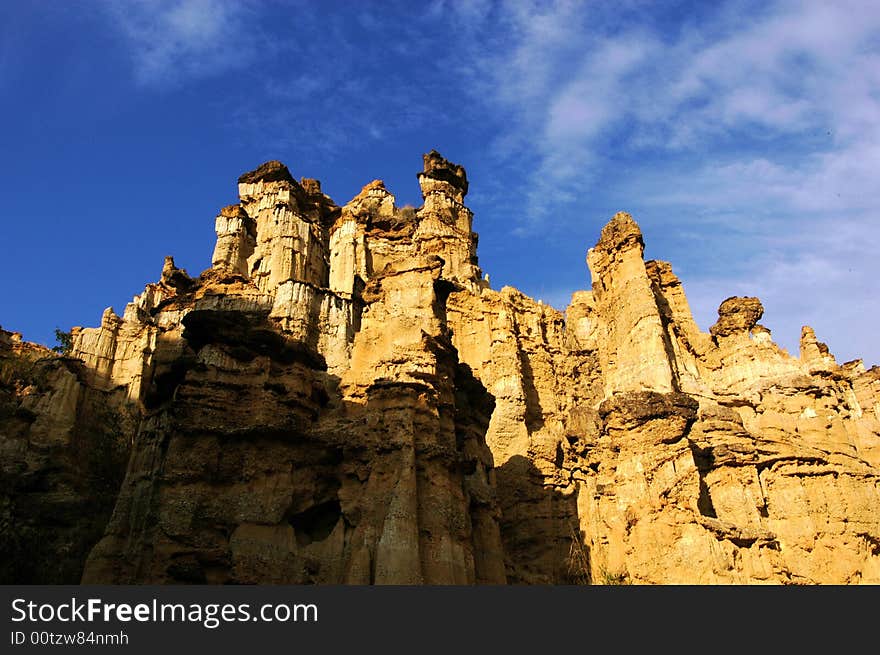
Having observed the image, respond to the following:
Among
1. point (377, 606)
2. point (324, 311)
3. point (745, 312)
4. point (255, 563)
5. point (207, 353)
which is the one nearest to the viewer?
point (377, 606)

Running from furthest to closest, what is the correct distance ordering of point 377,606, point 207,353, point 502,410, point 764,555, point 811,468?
point 502,410 → point 811,468 → point 764,555 → point 207,353 → point 377,606

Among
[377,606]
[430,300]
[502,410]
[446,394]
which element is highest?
[502,410]

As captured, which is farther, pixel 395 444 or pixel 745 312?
pixel 745 312

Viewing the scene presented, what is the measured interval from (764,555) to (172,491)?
1836 centimetres

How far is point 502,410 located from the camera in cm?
3603

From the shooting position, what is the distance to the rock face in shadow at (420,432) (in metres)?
18.2

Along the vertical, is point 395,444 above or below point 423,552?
above

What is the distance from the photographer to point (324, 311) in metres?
45.6

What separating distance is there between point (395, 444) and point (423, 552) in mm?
2626

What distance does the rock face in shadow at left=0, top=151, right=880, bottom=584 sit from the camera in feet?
59.6

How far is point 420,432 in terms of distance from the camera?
62.3ft

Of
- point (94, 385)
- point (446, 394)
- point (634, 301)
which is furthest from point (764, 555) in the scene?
point (94, 385)

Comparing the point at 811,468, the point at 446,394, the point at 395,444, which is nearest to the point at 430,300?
the point at 446,394

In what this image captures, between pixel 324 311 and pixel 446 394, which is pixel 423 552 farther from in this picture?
pixel 324 311
